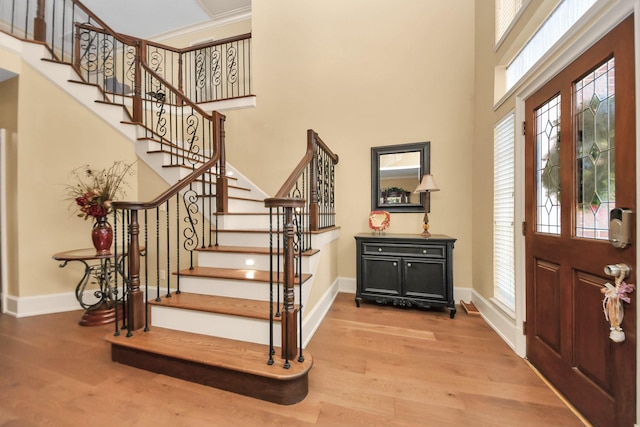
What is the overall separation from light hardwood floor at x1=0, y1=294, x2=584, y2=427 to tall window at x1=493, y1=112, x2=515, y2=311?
478 mm

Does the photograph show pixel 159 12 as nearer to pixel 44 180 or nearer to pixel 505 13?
→ pixel 44 180

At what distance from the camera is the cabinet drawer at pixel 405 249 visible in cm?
274

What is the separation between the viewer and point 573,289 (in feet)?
4.85

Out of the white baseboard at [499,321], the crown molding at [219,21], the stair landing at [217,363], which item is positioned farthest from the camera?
the crown molding at [219,21]

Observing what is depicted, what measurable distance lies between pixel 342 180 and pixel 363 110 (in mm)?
1030

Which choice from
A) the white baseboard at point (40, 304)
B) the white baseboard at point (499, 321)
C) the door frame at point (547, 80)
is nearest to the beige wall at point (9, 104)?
the white baseboard at point (40, 304)

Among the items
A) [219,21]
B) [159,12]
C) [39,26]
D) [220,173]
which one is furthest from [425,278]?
[159,12]

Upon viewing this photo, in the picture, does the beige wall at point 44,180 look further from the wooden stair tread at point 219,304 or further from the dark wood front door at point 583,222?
the dark wood front door at point 583,222

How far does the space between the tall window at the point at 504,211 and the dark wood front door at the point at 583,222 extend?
324 mm

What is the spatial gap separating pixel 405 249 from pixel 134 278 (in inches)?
103

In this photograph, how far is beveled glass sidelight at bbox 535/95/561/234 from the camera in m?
1.67

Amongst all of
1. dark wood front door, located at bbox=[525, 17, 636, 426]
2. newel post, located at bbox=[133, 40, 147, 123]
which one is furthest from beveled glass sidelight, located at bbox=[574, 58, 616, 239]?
newel post, located at bbox=[133, 40, 147, 123]

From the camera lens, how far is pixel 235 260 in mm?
2467

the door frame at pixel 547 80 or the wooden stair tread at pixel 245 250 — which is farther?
the wooden stair tread at pixel 245 250
